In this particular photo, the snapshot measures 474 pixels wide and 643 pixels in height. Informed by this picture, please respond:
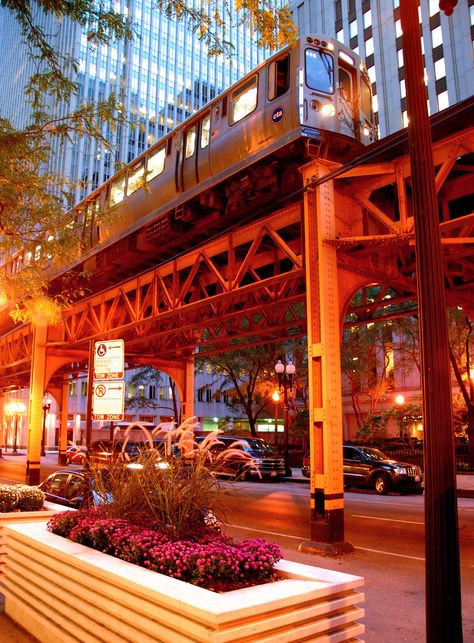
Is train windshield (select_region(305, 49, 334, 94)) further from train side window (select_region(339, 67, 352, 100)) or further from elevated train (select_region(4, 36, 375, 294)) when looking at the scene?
train side window (select_region(339, 67, 352, 100))

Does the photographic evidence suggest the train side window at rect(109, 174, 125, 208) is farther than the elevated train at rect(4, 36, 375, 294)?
Yes

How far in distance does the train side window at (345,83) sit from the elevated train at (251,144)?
27 mm

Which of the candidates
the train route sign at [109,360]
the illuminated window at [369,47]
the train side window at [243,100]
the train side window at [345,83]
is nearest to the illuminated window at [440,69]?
the illuminated window at [369,47]

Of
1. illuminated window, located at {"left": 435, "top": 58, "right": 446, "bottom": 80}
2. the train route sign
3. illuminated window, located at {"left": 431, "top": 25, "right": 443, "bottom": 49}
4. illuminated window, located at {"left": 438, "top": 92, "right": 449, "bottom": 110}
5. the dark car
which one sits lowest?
the dark car

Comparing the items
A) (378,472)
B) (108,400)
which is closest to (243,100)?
(108,400)

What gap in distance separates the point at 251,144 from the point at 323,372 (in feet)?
17.5

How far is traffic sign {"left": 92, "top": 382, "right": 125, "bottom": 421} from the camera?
7996 millimetres

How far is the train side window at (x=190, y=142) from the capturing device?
48.2ft

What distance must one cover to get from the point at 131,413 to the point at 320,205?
67.2m

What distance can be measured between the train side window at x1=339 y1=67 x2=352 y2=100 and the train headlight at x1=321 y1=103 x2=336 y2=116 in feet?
2.43

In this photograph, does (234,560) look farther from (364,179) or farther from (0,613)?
(364,179)

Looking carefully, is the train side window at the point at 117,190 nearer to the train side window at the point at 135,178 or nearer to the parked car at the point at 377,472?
the train side window at the point at 135,178

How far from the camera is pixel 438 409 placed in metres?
3.66

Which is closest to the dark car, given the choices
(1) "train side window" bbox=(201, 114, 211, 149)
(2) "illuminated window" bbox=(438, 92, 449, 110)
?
(1) "train side window" bbox=(201, 114, 211, 149)
